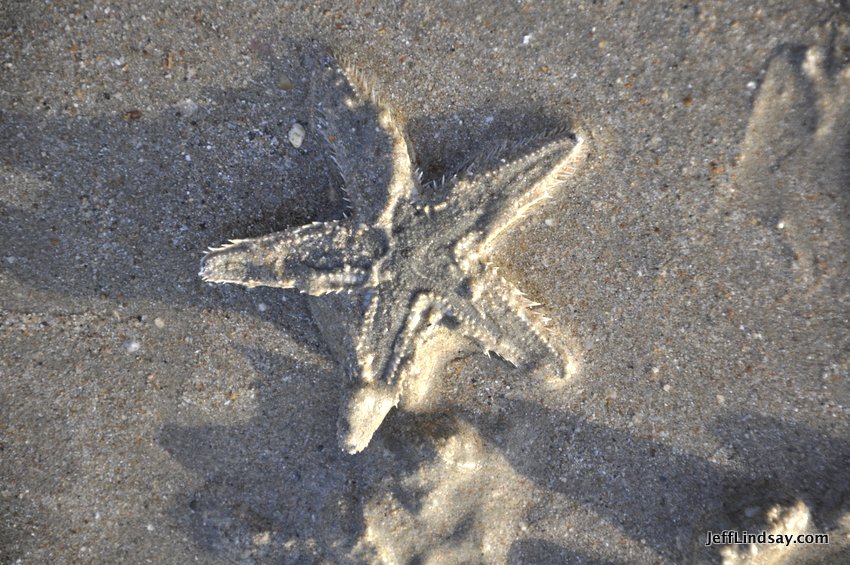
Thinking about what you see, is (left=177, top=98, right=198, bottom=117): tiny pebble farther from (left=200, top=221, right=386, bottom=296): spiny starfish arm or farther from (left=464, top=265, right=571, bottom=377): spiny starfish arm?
(left=464, top=265, right=571, bottom=377): spiny starfish arm

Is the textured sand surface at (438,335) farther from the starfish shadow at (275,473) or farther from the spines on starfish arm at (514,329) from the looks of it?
the spines on starfish arm at (514,329)

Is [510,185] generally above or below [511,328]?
above

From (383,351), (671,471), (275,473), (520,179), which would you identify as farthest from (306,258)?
(671,471)

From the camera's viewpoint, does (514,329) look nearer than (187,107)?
Yes

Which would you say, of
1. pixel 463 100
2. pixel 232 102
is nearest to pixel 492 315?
pixel 463 100

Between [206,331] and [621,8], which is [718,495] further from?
[206,331]

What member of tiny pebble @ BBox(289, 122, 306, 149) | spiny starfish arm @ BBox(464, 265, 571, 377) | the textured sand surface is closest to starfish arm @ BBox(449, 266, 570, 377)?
spiny starfish arm @ BBox(464, 265, 571, 377)

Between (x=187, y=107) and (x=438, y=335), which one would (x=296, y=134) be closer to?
(x=187, y=107)
